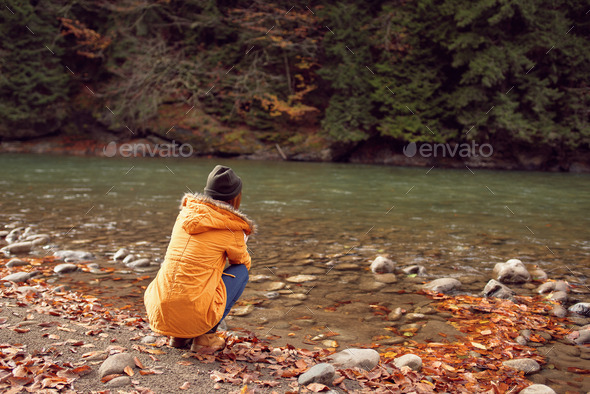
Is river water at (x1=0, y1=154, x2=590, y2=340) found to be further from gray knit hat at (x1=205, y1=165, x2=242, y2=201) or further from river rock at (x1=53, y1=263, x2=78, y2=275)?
gray knit hat at (x1=205, y1=165, x2=242, y2=201)

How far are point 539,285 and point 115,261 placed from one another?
418 centimetres

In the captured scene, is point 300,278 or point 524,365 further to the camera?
point 300,278

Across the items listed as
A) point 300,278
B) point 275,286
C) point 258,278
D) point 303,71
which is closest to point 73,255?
point 258,278

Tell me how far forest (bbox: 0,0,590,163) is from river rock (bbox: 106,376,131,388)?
55.4 ft

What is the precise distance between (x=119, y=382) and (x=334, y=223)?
4.93 m

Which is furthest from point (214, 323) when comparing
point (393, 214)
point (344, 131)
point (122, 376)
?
point (344, 131)

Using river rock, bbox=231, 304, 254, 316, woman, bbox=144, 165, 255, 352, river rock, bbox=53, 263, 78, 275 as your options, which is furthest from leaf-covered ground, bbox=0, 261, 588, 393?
river rock, bbox=53, 263, 78, 275

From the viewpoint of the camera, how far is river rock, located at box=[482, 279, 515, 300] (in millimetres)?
3709

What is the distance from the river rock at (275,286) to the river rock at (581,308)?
2354mm

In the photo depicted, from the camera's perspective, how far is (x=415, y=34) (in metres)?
18.6

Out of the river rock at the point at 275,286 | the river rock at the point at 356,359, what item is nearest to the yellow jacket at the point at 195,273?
the river rock at the point at 356,359

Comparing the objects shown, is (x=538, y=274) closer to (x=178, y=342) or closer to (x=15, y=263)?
(x=178, y=342)

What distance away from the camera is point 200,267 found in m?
2.42

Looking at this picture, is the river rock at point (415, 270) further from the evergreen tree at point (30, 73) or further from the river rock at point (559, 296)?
the evergreen tree at point (30, 73)
